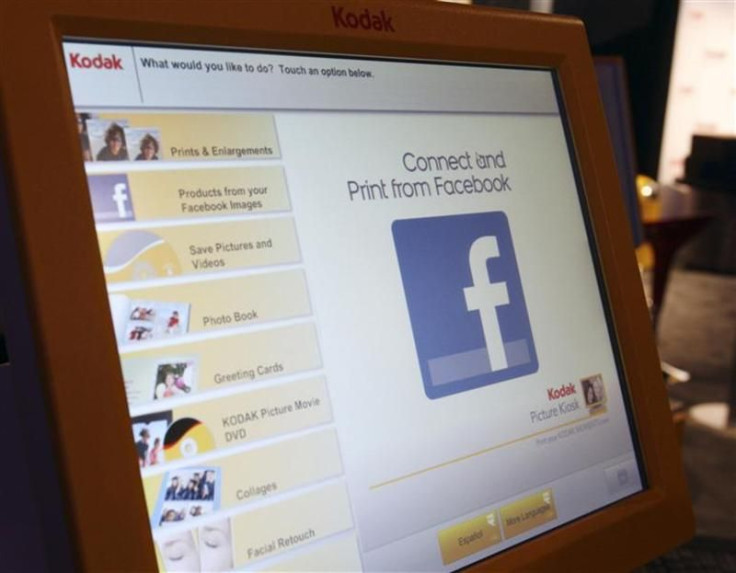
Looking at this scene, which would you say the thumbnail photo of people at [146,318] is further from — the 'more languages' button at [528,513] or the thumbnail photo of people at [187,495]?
the 'more languages' button at [528,513]

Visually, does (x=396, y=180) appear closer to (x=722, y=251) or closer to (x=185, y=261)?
(x=185, y=261)

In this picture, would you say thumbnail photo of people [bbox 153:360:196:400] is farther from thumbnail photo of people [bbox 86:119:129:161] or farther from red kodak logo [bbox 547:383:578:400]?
red kodak logo [bbox 547:383:578:400]

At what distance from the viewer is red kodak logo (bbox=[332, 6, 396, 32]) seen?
41cm

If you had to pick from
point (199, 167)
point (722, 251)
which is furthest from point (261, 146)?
point (722, 251)

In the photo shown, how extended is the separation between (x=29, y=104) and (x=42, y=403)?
4.5 inches

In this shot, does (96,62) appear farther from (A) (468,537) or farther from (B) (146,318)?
(A) (468,537)

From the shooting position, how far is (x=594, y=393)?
1.57ft

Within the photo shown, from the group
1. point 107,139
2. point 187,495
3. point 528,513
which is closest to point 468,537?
point 528,513

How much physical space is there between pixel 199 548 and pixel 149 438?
1.9 inches

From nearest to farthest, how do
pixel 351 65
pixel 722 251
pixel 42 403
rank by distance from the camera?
pixel 42 403
pixel 351 65
pixel 722 251

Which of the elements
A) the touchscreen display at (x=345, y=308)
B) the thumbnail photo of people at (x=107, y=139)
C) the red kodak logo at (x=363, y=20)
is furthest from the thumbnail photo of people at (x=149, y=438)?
the red kodak logo at (x=363, y=20)

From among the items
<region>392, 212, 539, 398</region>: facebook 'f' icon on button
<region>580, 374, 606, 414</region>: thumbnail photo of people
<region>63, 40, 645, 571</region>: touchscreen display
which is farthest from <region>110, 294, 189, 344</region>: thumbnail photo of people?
<region>580, 374, 606, 414</region>: thumbnail photo of people

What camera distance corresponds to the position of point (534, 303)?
46 centimetres

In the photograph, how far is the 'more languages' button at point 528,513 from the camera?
16.6 inches
